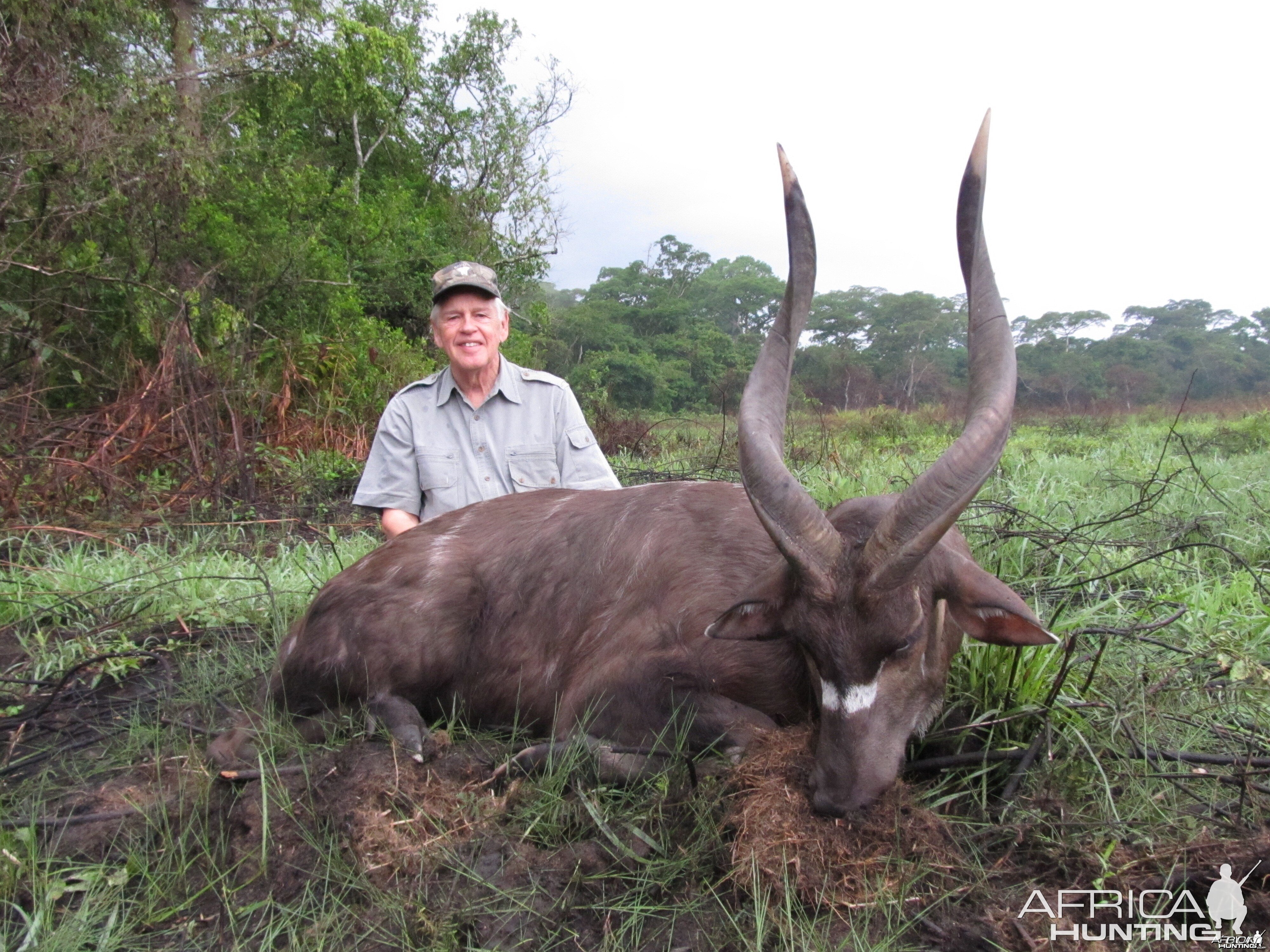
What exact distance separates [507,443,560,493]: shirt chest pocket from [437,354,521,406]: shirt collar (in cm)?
29

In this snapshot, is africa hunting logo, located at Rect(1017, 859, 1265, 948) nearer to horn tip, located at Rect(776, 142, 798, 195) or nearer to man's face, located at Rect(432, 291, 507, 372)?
horn tip, located at Rect(776, 142, 798, 195)

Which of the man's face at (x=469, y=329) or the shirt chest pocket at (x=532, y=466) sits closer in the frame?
the man's face at (x=469, y=329)

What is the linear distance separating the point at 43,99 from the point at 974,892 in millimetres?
8471

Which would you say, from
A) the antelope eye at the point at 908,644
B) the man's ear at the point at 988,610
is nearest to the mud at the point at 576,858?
the antelope eye at the point at 908,644

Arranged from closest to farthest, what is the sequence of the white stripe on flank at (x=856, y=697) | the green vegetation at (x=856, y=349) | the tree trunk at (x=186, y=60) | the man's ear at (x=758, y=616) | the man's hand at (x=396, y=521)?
the white stripe on flank at (x=856, y=697) → the man's ear at (x=758, y=616) → the man's hand at (x=396, y=521) → the tree trunk at (x=186, y=60) → the green vegetation at (x=856, y=349)

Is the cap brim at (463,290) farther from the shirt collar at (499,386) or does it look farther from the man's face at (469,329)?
the shirt collar at (499,386)

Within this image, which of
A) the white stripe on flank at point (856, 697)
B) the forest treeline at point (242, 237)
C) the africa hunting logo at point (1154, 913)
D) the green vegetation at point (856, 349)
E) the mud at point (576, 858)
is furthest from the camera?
the green vegetation at point (856, 349)

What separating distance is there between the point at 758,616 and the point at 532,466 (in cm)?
239

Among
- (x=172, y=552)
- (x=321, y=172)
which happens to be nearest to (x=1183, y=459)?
(x=172, y=552)

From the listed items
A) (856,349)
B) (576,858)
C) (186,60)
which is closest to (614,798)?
(576,858)

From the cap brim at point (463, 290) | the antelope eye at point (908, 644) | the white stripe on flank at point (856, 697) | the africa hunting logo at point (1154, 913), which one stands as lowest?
the africa hunting logo at point (1154, 913)

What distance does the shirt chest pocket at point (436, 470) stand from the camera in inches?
173

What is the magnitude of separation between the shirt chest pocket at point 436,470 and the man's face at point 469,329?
514 millimetres

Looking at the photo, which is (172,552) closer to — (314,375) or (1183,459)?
(314,375)
